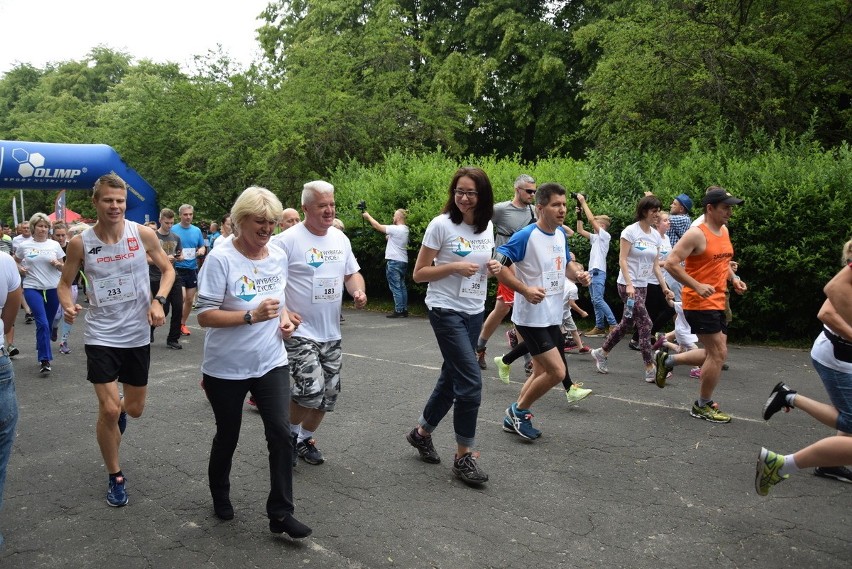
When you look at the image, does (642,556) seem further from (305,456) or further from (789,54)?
(789,54)

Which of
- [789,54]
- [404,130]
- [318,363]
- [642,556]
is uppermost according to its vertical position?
[789,54]

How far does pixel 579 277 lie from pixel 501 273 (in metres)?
1.18

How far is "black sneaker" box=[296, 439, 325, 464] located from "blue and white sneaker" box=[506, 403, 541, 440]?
159cm

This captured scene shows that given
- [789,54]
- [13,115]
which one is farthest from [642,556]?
[13,115]

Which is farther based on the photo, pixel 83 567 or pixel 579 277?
pixel 579 277

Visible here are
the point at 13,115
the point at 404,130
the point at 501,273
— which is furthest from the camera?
the point at 13,115

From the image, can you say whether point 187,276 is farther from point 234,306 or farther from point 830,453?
point 830,453

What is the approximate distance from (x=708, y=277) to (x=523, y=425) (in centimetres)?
212

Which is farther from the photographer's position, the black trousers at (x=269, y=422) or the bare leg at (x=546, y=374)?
the bare leg at (x=546, y=374)

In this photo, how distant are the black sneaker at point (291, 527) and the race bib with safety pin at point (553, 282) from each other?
2.60 m

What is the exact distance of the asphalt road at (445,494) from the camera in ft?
12.7

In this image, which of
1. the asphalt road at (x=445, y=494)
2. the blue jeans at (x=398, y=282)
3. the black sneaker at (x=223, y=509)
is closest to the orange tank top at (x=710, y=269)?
the asphalt road at (x=445, y=494)

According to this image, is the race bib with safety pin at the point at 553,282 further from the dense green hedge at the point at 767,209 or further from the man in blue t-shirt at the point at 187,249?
the man in blue t-shirt at the point at 187,249

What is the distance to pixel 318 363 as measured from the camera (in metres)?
4.91
